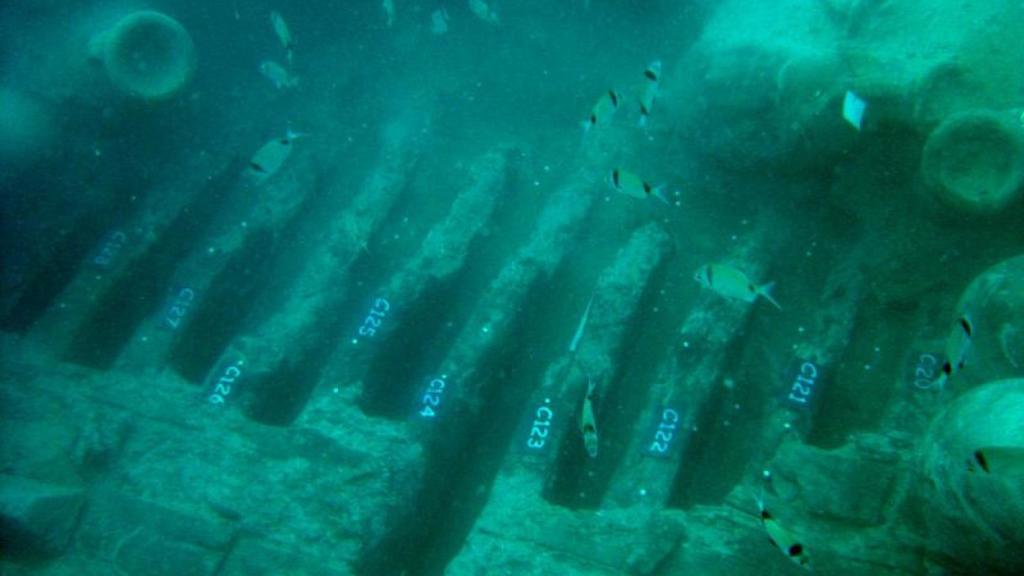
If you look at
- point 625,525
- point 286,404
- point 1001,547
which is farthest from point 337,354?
point 1001,547

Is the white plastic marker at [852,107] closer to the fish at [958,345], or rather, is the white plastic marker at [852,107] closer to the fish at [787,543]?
the fish at [958,345]

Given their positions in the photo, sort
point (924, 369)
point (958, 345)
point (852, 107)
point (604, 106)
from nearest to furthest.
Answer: point (958, 345) < point (852, 107) < point (604, 106) < point (924, 369)

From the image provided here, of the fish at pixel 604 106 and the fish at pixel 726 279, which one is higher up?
the fish at pixel 604 106

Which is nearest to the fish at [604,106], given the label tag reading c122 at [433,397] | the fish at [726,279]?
the fish at [726,279]

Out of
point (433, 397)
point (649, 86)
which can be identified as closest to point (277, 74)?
point (433, 397)

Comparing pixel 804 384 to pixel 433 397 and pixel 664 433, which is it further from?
pixel 433 397

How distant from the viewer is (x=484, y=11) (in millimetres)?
9711

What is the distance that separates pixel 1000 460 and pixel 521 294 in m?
5.46

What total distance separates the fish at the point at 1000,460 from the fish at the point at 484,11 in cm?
902

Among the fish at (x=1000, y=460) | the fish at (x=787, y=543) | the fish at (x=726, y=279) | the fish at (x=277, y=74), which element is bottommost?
the fish at (x=787, y=543)

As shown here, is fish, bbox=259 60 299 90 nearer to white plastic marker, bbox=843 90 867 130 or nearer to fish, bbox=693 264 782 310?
fish, bbox=693 264 782 310

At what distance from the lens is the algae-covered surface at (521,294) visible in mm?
5355

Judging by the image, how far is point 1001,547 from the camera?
3.51 m

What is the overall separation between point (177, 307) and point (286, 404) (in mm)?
2165
